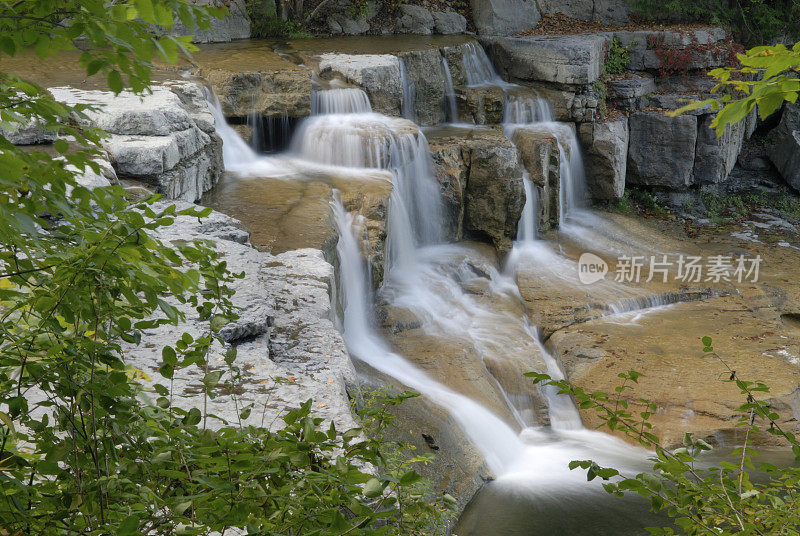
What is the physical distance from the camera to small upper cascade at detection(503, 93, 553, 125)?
38.1 ft

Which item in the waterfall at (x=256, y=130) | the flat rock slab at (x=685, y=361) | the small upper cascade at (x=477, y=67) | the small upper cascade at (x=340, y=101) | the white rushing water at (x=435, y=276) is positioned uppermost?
the small upper cascade at (x=477, y=67)

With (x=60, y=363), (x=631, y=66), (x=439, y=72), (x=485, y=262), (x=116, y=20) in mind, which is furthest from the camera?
(x=631, y=66)

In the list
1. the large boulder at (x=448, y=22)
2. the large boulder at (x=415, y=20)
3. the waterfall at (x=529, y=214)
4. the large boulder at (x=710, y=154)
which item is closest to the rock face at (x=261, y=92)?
the waterfall at (x=529, y=214)

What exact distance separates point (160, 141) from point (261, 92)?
3258 millimetres

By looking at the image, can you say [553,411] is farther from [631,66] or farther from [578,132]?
[631,66]

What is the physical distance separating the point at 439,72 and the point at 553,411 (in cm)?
672

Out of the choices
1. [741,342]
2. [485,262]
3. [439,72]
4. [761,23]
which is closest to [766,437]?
[741,342]

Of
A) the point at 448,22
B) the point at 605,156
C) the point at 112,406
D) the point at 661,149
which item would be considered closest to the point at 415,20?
the point at 448,22

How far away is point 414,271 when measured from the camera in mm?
8867

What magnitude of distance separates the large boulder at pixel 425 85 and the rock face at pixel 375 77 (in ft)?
1.86

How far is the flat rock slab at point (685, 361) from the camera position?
22.2ft

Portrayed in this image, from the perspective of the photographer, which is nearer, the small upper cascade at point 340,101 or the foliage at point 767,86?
the foliage at point 767,86

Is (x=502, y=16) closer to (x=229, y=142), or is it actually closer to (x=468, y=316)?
(x=229, y=142)

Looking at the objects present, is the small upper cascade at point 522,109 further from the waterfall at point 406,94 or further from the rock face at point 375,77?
the rock face at point 375,77
